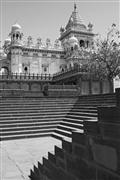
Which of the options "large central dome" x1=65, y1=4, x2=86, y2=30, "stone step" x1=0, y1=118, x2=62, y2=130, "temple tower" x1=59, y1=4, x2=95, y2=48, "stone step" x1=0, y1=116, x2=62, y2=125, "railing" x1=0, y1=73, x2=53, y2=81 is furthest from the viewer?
"large central dome" x1=65, y1=4, x2=86, y2=30

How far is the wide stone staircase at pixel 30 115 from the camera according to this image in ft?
39.5

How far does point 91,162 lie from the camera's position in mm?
3592

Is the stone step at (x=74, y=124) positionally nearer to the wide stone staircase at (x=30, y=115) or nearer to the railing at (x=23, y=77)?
the wide stone staircase at (x=30, y=115)

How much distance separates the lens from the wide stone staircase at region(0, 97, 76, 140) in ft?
39.5

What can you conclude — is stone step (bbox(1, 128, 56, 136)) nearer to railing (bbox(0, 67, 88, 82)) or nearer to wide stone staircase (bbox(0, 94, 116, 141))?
wide stone staircase (bbox(0, 94, 116, 141))

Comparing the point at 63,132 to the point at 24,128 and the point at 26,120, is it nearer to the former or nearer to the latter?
the point at 24,128

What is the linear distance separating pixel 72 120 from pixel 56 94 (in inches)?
306

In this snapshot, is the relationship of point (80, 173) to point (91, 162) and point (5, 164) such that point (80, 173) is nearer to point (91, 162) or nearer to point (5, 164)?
point (91, 162)

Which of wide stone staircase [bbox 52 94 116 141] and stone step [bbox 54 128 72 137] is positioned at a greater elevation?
wide stone staircase [bbox 52 94 116 141]

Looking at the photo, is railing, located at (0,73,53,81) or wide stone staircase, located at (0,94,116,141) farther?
railing, located at (0,73,53,81)

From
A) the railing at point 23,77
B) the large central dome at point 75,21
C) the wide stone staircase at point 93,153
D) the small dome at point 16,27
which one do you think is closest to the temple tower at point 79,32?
the large central dome at point 75,21

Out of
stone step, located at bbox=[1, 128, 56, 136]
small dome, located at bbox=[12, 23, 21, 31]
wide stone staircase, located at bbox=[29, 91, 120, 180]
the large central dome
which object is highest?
the large central dome

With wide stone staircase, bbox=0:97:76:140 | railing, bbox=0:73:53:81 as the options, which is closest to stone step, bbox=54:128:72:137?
wide stone staircase, bbox=0:97:76:140

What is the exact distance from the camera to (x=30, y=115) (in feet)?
46.0
